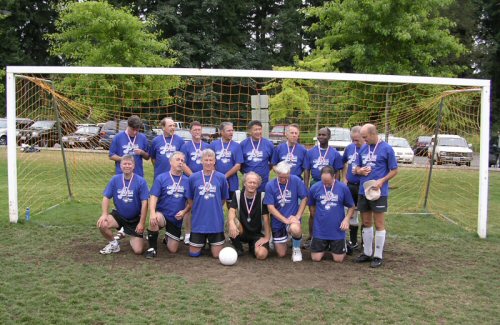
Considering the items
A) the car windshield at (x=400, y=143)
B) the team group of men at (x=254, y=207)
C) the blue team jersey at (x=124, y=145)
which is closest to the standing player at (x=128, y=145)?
the blue team jersey at (x=124, y=145)

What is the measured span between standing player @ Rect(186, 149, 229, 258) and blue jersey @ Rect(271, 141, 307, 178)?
110 centimetres

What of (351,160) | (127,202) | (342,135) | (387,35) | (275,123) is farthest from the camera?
(387,35)

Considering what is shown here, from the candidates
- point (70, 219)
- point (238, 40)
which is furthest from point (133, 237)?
point (238, 40)

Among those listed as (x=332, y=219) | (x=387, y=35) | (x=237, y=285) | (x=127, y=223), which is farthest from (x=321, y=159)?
(x=387, y=35)

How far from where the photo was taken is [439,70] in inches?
770

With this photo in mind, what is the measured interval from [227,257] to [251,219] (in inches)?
27.5

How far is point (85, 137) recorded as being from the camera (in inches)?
490

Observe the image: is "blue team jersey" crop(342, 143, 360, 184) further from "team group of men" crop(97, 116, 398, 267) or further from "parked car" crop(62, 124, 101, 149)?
"parked car" crop(62, 124, 101, 149)

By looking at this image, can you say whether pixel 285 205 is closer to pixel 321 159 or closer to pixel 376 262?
pixel 321 159

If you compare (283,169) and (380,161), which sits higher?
(380,161)

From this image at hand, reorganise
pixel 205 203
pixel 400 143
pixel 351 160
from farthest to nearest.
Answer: pixel 400 143
pixel 351 160
pixel 205 203

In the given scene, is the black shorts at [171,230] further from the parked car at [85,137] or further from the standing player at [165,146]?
the parked car at [85,137]

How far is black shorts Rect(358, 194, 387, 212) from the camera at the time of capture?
19.1ft

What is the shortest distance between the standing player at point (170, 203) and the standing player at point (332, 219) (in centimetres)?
168
